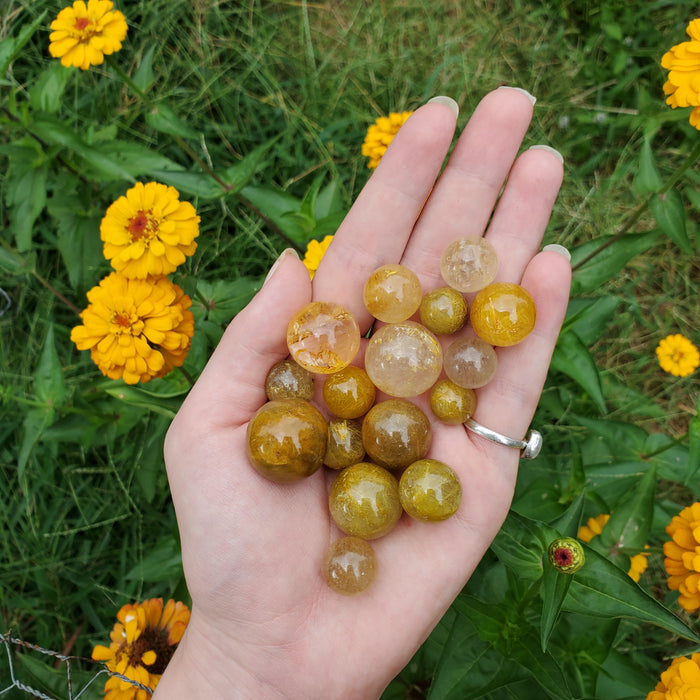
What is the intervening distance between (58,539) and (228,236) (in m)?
2.07

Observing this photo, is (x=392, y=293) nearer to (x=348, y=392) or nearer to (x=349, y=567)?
(x=348, y=392)

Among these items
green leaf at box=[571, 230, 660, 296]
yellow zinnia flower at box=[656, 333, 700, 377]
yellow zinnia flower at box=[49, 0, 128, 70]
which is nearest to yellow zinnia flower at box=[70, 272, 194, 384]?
yellow zinnia flower at box=[49, 0, 128, 70]

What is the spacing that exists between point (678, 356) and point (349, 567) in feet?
8.05

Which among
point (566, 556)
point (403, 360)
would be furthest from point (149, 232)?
point (566, 556)

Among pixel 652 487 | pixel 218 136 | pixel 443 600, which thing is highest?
pixel 218 136

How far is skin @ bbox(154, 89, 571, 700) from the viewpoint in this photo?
7.24 feet

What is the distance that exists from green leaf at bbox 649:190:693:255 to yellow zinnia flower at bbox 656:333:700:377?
2.53ft

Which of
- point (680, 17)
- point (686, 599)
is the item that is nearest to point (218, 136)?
point (680, 17)

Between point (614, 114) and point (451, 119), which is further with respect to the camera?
point (614, 114)

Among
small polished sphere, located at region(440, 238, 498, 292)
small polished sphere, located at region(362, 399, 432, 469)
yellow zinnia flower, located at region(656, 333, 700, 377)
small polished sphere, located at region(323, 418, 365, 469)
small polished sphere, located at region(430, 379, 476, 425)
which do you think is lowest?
small polished sphere, located at region(323, 418, 365, 469)

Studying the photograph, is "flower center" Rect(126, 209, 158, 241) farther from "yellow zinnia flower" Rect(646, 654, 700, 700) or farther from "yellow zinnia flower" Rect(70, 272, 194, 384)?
"yellow zinnia flower" Rect(646, 654, 700, 700)

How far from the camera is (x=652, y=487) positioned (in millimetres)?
2602

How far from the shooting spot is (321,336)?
7.91 ft

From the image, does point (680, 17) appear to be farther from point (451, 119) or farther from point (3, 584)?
point (3, 584)
